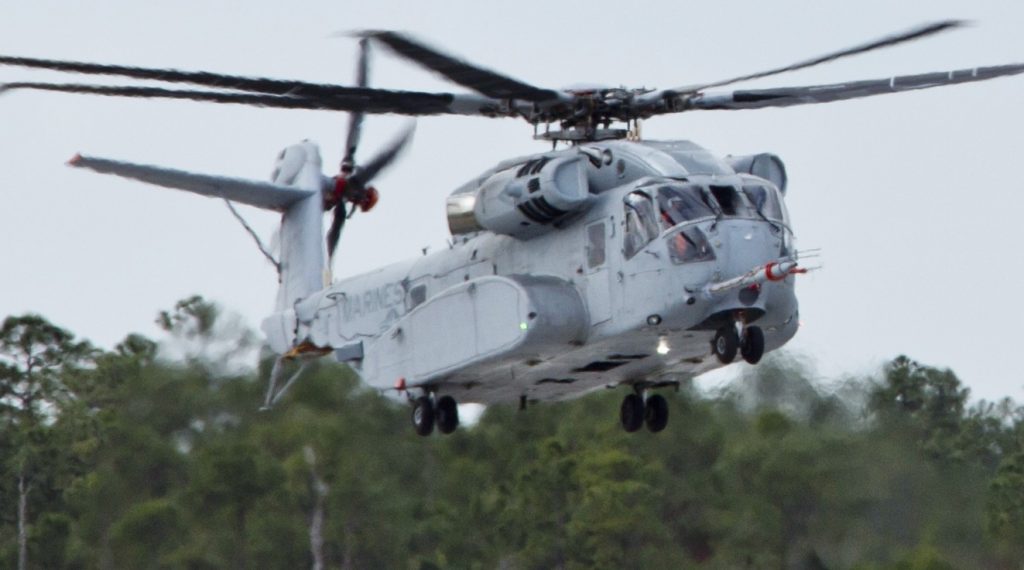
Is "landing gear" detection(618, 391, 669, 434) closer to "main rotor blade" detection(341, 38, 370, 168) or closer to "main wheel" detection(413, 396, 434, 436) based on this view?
"main wheel" detection(413, 396, 434, 436)

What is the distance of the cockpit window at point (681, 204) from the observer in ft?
70.0

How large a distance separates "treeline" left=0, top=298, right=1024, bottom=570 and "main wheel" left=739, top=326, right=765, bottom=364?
21.0 ft

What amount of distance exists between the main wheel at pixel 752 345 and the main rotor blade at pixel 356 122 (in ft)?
21.8

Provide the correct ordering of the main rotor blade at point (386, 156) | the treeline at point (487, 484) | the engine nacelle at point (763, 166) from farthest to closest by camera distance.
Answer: the treeline at point (487, 484) < the main rotor blade at point (386, 156) < the engine nacelle at point (763, 166)

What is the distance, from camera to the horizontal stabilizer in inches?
976

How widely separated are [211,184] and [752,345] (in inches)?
278

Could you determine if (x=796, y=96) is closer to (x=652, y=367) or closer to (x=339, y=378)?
(x=652, y=367)

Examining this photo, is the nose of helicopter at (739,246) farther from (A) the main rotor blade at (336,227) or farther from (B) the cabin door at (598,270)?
(A) the main rotor blade at (336,227)

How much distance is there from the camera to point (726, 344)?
21.4 meters

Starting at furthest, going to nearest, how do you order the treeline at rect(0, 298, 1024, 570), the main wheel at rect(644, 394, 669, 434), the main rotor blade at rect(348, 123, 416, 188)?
the treeline at rect(0, 298, 1024, 570) → the main rotor blade at rect(348, 123, 416, 188) → the main wheel at rect(644, 394, 669, 434)

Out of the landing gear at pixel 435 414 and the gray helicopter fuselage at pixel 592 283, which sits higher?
the gray helicopter fuselage at pixel 592 283

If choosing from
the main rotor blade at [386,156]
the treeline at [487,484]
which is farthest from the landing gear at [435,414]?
the treeline at [487,484]

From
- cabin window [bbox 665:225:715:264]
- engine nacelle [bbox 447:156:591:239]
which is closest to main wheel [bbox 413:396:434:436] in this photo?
engine nacelle [bbox 447:156:591:239]

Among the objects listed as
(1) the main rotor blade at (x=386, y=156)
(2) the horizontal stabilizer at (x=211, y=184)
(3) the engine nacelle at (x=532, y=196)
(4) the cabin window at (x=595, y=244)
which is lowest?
(4) the cabin window at (x=595, y=244)
